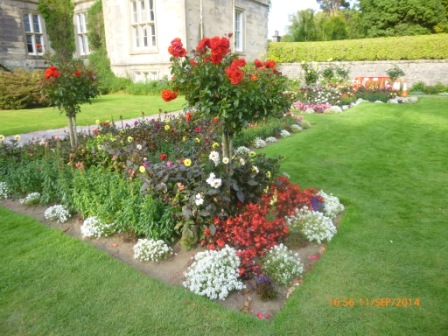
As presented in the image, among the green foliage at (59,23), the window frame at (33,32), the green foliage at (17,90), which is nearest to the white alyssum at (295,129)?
the green foliage at (17,90)

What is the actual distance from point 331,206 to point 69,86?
15.4ft

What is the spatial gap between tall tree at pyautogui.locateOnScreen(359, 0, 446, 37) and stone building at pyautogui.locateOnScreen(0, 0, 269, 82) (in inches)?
413

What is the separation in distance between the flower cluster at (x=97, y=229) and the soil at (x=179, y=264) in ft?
0.20

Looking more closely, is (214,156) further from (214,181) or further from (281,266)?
(281,266)

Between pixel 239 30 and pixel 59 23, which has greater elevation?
pixel 59 23

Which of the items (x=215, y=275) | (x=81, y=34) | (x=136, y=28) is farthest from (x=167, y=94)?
(x=81, y=34)

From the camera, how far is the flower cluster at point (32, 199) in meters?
4.79

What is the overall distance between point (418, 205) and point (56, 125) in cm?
902

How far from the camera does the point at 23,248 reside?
3768mm

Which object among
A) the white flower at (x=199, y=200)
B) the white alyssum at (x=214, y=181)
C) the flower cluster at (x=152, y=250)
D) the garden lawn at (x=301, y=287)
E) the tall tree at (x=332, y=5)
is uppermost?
the tall tree at (x=332, y=5)

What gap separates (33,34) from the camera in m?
Result: 18.5

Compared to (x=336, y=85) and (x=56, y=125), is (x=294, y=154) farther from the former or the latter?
(x=336, y=85)

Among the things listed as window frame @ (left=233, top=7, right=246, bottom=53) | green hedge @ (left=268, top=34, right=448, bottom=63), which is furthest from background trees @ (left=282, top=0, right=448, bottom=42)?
window frame @ (left=233, top=7, right=246, bottom=53)

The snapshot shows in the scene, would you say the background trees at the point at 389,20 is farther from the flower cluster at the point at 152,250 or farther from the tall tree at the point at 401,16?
the flower cluster at the point at 152,250
